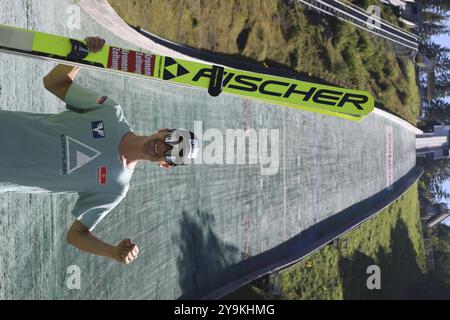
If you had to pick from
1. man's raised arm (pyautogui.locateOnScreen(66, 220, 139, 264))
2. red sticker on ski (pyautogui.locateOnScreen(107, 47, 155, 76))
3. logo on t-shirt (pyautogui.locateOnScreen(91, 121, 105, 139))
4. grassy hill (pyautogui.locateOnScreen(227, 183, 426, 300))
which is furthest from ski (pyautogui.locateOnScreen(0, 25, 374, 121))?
grassy hill (pyautogui.locateOnScreen(227, 183, 426, 300))

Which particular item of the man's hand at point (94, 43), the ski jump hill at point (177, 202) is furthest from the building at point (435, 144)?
the man's hand at point (94, 43)

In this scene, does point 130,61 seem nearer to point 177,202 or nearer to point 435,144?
point 177,202

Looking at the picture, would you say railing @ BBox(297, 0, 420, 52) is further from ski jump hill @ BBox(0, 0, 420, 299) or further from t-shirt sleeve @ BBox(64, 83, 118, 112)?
t-shirt sleeve @ BBox(64, 83, 118, 112)

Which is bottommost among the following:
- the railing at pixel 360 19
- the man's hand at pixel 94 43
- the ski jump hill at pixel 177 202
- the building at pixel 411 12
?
the ski jump hill at pixel 177 202

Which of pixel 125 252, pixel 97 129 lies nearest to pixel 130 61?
pixel 97 129

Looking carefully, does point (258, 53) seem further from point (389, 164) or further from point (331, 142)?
point (389, 164)

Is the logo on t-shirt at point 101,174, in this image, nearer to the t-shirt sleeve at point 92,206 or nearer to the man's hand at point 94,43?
the t-shirt sleeve at point 92,206
